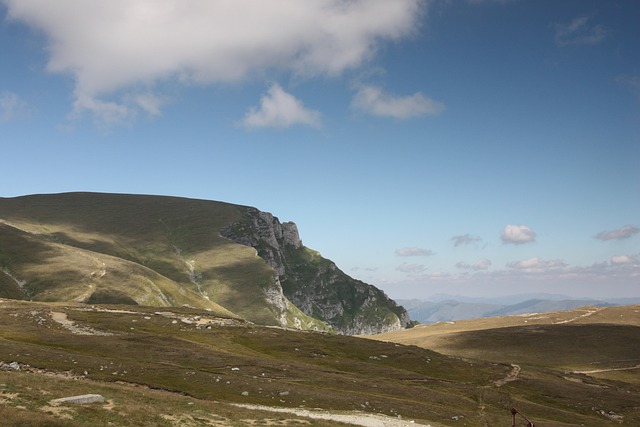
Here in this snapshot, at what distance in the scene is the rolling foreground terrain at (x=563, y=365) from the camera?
268 ft

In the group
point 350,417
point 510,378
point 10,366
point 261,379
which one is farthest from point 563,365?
point 10,366

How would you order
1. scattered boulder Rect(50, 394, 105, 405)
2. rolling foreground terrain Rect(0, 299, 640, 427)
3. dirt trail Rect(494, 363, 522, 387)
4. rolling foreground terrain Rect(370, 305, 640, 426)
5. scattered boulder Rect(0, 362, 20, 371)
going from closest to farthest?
scattered boulder Rect(50, 394, 105, 405) → rolling foreground terrain Rect(0, 299, 640, 427) → scattered boulder Rect(0, 362, 20, 371) → rolling foreground terrain Rect(370, 305, 640, 426) → dirt trail Rect(494, 363, 522, 387)

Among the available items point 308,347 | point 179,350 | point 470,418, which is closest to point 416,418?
point 470,418

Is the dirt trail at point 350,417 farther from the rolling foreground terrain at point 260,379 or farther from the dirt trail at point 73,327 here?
the dirt trail at point 73,327

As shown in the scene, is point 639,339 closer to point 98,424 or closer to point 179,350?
point 179,350

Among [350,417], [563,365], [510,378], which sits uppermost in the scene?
[350,417]

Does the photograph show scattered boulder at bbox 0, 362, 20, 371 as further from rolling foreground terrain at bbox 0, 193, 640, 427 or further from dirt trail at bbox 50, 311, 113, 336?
dirt trail at bbox 50, 311, 113, 336

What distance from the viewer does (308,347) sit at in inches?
4528

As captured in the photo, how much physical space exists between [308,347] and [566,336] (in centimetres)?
10750

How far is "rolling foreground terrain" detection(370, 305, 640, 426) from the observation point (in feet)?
268

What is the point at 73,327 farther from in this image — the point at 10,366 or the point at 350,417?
the point at 350,417

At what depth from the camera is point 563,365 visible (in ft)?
464

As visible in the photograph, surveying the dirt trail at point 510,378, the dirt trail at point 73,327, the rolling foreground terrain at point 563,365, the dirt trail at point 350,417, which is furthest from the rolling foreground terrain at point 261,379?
the dirt trail at point 510,378

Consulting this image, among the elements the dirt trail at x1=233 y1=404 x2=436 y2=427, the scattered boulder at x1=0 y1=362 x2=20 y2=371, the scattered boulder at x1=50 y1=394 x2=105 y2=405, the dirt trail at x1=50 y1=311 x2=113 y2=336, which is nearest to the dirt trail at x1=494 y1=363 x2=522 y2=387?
the dirt trail at x1=233 y1=404 x2=436 y2=427
